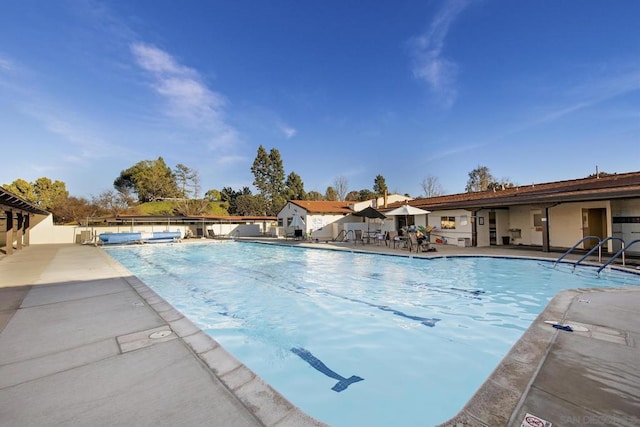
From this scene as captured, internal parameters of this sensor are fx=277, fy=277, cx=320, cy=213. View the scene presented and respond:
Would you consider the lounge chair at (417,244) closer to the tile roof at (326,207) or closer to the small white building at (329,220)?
the small white building at (329,220)

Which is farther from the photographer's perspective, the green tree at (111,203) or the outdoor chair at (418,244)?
the green tree at (111,203)

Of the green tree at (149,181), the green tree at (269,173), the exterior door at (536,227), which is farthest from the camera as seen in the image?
the green tree at (269,173)

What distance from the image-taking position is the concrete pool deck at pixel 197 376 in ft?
6.49

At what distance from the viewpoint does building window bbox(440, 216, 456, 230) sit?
15.6 m

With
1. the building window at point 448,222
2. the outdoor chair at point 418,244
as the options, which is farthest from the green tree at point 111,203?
the building window at point 448,222

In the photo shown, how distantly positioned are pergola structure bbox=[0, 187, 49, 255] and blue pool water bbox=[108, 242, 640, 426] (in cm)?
649

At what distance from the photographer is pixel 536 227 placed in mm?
14109

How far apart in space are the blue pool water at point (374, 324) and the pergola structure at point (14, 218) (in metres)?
6.49

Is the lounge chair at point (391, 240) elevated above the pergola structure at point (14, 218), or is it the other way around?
the pergola structure at point (14, 218)

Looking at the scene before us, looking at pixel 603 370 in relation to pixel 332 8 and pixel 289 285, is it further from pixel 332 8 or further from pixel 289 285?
pixel 332 8

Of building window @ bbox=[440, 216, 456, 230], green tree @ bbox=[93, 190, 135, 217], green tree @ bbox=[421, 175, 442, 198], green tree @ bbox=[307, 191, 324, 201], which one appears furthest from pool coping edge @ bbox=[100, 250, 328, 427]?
green tree @ bbox=[307, 191, 324, 201]

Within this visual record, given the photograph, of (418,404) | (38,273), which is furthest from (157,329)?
(38,273)

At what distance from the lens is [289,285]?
809 centimetres

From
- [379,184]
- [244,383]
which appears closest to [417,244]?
[244,383]
